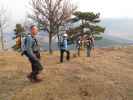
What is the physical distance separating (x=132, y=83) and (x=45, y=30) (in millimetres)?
25583

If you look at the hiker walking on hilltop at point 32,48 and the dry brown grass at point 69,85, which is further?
the hiker walking on hilltop at point 32,48

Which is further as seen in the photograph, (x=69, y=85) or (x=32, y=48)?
(x=69, y=85)

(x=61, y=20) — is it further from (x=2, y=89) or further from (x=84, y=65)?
(x=2, y=89)

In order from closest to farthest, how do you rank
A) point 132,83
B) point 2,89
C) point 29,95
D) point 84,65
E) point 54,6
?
point 29,95
point 2,89
point 132,83
point 84,65
point 54,6

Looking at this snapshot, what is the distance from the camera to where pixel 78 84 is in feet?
55.0

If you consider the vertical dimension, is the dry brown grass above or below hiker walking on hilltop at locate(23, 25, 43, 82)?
below

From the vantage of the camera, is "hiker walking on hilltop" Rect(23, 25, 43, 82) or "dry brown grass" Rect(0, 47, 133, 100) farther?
"hiker walking on hilltop" Rect(23, 25, 43, 82)

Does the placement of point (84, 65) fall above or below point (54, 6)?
below

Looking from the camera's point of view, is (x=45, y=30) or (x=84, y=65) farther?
(x=45, y=30)

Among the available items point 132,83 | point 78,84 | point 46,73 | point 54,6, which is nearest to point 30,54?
point 78,84

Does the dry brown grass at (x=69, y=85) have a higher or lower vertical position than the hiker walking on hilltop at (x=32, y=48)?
lower

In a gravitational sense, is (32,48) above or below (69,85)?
above

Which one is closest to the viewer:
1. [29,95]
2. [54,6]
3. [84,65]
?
[29,95]

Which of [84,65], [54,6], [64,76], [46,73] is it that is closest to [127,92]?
[64,76]
